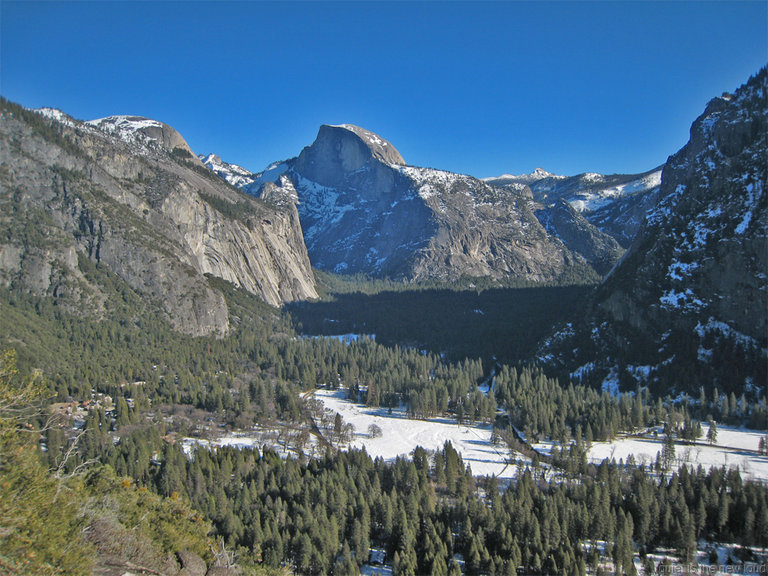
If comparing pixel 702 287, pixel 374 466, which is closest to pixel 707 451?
pixel 374 466

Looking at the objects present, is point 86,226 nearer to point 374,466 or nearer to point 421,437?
point 421,437

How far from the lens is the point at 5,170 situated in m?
146

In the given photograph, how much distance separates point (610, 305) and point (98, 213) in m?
141

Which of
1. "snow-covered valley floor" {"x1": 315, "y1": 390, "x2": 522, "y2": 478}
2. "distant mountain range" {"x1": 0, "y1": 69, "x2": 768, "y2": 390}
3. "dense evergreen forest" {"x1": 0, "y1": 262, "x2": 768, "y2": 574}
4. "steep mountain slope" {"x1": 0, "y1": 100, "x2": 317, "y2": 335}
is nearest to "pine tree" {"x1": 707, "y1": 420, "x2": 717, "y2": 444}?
"dense evergreen forest" {"x1": 0, "y1": 262, "x2": 768, "y2": 574}

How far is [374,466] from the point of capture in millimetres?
77812

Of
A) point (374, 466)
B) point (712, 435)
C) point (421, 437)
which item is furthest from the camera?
point (421, 437)

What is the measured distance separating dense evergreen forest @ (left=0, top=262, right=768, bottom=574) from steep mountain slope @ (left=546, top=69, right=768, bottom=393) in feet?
31.0

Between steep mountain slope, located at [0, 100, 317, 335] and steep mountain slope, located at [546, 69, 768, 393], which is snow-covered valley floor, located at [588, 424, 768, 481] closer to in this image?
steep mountain slope, located at [546, 69, 768, 393]

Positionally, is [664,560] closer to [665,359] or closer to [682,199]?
[665,359]

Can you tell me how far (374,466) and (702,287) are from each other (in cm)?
10067

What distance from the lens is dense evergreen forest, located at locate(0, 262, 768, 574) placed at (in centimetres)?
5681

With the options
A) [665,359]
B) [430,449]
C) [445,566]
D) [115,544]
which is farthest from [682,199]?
[115,544]

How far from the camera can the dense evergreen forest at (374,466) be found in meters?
56.8

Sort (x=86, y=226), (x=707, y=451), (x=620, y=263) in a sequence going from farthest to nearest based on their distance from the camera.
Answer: (x=620, y=263) → (x=86, y=226) → (x=707, y=451)
